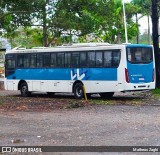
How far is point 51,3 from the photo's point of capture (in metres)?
26.4

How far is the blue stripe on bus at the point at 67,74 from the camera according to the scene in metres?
23.9

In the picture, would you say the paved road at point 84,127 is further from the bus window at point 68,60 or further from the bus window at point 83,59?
the bus window at point 68,60

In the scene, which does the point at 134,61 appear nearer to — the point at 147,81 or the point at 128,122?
the point at 147,81

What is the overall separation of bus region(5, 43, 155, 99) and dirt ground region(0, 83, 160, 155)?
2324 millimetres

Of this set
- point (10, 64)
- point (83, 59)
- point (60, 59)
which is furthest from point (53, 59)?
point (10, 64)

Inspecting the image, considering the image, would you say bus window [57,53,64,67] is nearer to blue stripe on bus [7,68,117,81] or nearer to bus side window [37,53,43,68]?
blue stripe on bus [7,68,117,81]

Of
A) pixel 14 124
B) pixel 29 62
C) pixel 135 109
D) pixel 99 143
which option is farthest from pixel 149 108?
pixel 29 62

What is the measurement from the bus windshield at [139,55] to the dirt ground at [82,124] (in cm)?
277

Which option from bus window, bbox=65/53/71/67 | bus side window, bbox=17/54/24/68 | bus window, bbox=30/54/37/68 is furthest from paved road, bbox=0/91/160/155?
bus side window, bbox=17/54/24/68

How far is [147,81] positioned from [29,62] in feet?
26.1

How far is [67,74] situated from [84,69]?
1.37 meters

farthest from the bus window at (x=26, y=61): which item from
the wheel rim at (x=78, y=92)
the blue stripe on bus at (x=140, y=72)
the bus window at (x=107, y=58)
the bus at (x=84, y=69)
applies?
the blue stripe on bus at (x=140, y=72)

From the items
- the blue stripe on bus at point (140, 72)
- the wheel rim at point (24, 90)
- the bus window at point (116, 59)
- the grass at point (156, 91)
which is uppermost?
the bus window at point (116, 59)

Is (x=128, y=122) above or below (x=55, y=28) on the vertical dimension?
below
